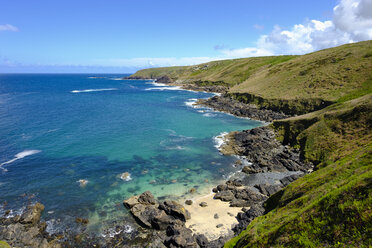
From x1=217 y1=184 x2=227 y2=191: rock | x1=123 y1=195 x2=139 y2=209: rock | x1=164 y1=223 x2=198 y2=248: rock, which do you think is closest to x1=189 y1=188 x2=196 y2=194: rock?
x1=217 y1=184 x2=227 y2=191: rock

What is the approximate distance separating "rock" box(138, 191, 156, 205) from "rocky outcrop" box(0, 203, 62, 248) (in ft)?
39.4

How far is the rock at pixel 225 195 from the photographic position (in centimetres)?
3522

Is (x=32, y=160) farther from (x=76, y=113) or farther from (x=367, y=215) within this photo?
(x=367, y=215)

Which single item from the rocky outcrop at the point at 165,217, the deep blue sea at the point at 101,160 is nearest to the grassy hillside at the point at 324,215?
the rocky outcrop at the point at 165,217

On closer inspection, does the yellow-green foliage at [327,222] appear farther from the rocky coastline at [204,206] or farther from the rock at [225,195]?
the rock at [225,195]

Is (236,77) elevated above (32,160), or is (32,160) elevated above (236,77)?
(236,77)

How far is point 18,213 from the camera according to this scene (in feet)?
102

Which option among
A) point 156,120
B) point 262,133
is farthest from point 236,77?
point 262,133

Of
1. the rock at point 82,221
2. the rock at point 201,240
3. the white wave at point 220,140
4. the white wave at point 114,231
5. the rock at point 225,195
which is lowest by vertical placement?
the white wave at point 114,231

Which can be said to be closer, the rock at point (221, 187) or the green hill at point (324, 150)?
the green hill at point (324, 150)

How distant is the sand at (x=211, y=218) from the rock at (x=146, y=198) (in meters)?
5.61

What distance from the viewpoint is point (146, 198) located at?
34.5m

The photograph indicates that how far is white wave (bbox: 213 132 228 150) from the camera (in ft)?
194

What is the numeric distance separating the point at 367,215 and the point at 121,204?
101 feet
